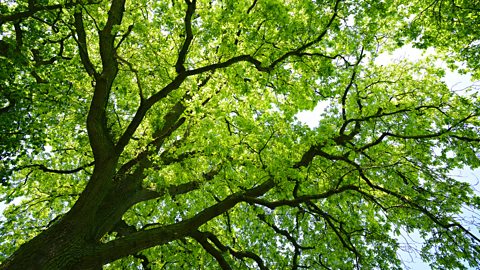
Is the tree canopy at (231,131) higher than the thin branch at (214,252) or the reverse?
higher

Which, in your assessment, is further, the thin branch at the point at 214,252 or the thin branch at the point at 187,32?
the thin branch at the point at 214,252

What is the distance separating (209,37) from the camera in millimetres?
9219

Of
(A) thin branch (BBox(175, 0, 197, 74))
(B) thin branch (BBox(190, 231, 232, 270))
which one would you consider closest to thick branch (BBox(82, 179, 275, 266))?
(B) thin branch (BBox(190, 231, 232, 270))

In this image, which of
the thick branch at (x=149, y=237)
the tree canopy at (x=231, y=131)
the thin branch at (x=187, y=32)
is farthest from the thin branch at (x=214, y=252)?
the thin branch at (x=187, y=32)

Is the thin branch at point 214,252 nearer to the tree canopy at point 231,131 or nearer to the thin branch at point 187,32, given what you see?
the tree canopy at point 231,131

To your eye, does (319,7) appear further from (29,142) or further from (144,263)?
(144,263)

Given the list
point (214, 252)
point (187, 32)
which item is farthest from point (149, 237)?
point (187, 32)

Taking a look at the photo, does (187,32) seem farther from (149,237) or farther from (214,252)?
(214,252)

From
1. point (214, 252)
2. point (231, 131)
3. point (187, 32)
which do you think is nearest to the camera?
point (187, 32)

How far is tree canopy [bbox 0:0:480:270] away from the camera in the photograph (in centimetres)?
761

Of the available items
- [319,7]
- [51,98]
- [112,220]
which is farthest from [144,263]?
[319,7]

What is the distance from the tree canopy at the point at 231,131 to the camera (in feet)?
25.0

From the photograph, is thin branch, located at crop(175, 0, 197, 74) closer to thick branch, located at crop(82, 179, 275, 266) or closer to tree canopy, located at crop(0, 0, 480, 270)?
tree canopy, located at crop(0, 0, 480, 270)

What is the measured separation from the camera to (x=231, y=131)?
37.5 feet
